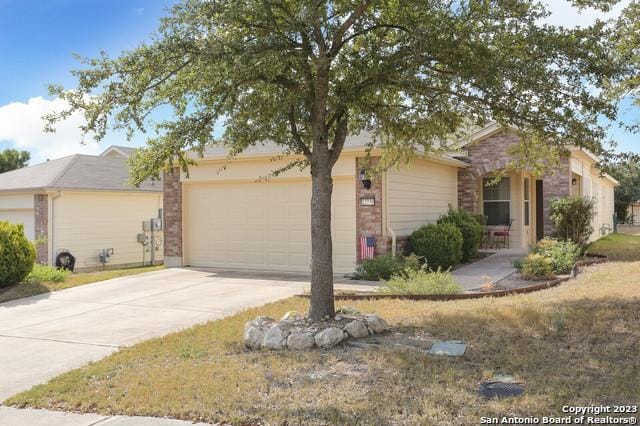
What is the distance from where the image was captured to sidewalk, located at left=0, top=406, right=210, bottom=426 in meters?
4.68

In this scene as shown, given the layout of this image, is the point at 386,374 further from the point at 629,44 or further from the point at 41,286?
the point at 41,286

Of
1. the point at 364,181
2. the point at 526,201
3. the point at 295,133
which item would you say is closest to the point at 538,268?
the point at 364,181

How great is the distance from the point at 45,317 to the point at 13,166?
30.5 m

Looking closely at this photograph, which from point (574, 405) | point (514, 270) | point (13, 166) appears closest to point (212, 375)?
point (574, 405)

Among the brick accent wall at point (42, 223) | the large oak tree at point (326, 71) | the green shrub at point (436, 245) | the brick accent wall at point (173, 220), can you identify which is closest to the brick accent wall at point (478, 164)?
the green shrub at point (436, 245)

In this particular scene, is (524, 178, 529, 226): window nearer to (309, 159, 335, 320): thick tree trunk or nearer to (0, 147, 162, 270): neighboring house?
(0, 147, 162, 270): neighboring house

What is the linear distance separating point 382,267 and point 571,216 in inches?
272

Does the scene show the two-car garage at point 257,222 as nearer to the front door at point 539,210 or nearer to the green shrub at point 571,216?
the green shrub at point 571,216

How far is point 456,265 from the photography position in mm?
14891

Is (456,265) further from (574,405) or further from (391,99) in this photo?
(574,405)

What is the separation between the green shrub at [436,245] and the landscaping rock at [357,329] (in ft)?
21.5

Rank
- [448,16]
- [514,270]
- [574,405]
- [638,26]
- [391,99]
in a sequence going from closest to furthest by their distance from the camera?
[574,405]
[448,16]
[391,99]
[638,26]
[514,270]

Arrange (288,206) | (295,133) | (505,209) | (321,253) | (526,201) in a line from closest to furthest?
(321,253) → (295,133) → (288,206) → (505,209) → (526,201)

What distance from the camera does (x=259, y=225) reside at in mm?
14602
